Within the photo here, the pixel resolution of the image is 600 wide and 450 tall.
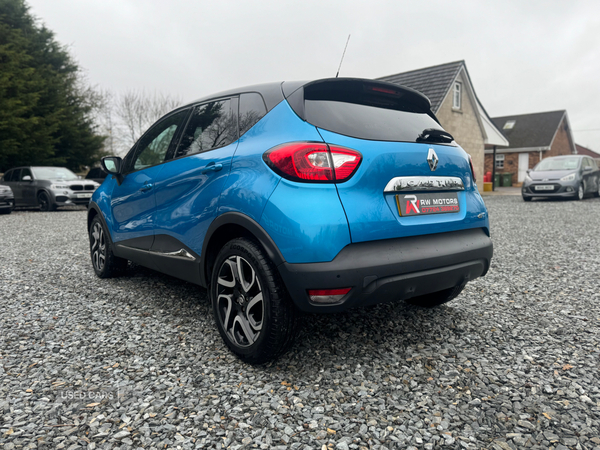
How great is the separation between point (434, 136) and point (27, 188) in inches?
646

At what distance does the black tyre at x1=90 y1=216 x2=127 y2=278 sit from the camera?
4.61 meters

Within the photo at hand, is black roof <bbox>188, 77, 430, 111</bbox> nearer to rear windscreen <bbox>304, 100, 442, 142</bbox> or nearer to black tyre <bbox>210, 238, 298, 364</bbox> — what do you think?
rear windscreen <bbox>304, 100, 442, 142</bbox>

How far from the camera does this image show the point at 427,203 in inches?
102

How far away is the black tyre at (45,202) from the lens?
14.9 meters

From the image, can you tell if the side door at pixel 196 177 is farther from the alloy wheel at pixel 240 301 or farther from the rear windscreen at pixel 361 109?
the rear windscreen at pixel 361 109

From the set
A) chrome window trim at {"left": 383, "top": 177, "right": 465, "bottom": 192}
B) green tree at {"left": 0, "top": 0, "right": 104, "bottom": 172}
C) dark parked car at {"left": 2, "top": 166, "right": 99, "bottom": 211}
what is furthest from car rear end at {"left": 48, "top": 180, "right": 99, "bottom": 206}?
chrome window trim at {"left": 383, "top": 177, "right": 465, "bottom": 192}

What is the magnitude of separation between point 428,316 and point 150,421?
85.7 inches

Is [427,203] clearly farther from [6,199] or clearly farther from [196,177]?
[6,199]

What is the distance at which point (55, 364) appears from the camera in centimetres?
270

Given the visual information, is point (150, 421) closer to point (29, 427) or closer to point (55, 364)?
point (29, 427)

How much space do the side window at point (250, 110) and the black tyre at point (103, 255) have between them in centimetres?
243

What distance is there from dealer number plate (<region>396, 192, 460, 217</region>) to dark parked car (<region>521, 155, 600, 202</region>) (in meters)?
14.5

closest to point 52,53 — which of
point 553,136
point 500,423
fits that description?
point 500,423

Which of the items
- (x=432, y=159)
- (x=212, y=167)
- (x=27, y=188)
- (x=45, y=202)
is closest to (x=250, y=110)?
(x=212, y=167)
